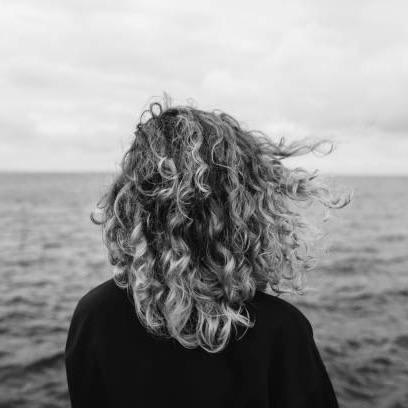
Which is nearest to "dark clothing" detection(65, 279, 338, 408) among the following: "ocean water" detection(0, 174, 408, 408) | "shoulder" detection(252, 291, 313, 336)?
"shoulder" detection(252, 291, 313, 336)

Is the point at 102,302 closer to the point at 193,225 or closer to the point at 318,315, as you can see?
the point at 193,225

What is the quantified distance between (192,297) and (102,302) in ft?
1.52

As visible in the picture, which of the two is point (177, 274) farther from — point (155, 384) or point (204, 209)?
point (155, 384)

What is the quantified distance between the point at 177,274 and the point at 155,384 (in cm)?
55

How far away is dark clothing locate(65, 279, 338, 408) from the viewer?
6.83 ft

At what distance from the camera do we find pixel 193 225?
2203 mm

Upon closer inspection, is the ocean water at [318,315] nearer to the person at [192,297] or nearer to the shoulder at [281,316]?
the person at [192,297]

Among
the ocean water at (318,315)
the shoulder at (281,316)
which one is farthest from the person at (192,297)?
the ocean water at (318,315)

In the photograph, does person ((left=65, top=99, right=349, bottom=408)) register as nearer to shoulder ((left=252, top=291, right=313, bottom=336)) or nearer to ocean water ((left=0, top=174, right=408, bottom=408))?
shoulder ((left=252, top=291, right=313, bottom=336))

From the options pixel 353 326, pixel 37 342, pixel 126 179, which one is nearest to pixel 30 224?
pixel 37 342

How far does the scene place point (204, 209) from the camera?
7.25ft

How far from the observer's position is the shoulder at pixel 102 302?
7.19 ft

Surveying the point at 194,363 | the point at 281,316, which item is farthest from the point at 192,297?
the point at 281,316

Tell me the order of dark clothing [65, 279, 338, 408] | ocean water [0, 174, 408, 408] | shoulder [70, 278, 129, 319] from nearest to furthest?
dark clothing [65, 279, 338, 408]
shoulder [70, 278, 129, 319]
ocean water [0, 174, 408, 408]
